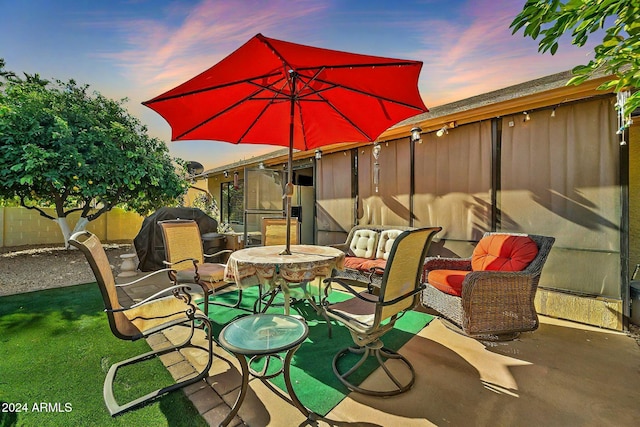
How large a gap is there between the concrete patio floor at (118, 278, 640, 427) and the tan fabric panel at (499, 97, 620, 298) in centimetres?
86

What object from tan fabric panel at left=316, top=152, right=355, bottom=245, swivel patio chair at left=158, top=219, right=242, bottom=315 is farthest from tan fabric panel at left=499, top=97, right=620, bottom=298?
swivel patio chair at left=158, top=219, right=242, bottom=315

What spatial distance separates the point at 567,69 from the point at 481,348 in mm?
3515

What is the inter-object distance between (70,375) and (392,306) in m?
2.60

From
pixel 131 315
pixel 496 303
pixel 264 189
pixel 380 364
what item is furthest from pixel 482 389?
pixel 264 189

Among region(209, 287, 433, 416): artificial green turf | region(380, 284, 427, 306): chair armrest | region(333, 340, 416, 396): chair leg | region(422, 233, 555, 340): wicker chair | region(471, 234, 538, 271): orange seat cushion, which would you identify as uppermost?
region(471, 234, 538, 271): orange seat cushion

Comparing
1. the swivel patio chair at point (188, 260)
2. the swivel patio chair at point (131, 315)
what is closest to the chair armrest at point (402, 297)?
the swivel patio chair at point (131, 315)

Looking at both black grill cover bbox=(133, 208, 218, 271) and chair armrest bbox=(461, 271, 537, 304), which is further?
black grill cover bbox=(133, 208, 218, 271)

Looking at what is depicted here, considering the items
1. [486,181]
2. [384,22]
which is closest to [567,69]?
[486,181]

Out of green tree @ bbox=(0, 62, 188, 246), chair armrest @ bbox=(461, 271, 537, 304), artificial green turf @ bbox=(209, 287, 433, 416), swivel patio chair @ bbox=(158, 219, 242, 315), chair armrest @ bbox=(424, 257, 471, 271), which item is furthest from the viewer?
green tree @ bbox=(0, 62, 188, 246)

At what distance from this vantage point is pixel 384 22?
4.76 meters

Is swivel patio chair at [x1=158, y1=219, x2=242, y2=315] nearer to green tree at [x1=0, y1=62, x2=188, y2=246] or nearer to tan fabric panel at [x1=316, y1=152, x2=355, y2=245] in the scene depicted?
tan fabric panel at [x1=316, y1=152, x2=355, y2=245]

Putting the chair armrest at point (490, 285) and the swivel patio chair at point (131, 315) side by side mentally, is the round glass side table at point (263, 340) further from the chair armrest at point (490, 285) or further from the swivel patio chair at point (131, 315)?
the chair armrest at point (490, 285)

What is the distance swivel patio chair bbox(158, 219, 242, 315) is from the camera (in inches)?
127

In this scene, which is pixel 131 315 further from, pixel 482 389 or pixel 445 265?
pixel 445 265
